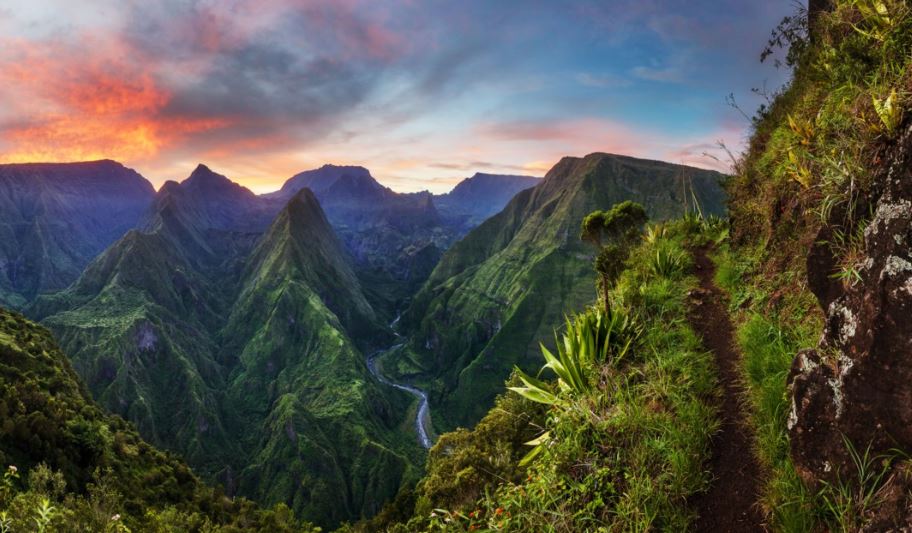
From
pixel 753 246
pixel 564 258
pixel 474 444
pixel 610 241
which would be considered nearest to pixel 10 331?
pixel 474 444

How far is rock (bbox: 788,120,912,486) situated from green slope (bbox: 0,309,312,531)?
1473 inches

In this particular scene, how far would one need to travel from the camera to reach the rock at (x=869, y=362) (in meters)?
2.96

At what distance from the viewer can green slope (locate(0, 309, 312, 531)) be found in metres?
35.0

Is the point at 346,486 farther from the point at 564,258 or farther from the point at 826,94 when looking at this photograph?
the point at 826,94

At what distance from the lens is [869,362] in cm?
311

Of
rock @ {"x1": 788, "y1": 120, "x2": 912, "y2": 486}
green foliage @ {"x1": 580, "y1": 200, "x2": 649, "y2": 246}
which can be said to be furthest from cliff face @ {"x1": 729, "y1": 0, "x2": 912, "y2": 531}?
green foliage @ {"x1": 580, "y1": 200, "x2": 649, "y2": 246}

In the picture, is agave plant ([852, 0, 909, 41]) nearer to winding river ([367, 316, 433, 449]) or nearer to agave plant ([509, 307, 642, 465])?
Answer: agave plant ([509, 307, 642, 465])

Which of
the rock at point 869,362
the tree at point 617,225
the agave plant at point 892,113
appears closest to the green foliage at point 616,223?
the tree at point 617,225

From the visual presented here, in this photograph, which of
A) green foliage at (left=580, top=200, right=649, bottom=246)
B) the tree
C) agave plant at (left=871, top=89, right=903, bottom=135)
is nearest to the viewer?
agave plant at (left=871, top=89, right=903, bottom=135)

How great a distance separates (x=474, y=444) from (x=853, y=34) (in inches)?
553

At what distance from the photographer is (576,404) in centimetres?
560

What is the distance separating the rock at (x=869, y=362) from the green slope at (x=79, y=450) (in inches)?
1473

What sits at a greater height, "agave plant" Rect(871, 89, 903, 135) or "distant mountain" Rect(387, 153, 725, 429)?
Result: "agave plant" Rect(871, 89, 903, 135)

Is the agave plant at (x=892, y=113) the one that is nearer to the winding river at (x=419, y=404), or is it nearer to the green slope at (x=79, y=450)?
the green slope at (x=79, y=450)
